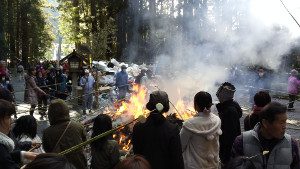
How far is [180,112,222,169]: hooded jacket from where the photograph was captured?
15.2 feet

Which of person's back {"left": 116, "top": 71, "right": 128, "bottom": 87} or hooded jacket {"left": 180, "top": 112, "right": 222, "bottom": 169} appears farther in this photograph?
person's back {"left": 116, "top": 71, "right": 128, "bottom": 87}

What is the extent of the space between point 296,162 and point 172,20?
27767mm

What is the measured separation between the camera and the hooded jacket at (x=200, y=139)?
15.2 feet

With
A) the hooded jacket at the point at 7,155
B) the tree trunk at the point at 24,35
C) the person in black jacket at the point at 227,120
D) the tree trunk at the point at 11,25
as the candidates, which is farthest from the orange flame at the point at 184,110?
the tree trunk at the point at 24,35

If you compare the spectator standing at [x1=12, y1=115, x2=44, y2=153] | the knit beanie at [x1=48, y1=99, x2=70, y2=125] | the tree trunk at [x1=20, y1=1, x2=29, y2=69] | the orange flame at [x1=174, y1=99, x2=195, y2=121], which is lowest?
the orange flame at [x1=174, y1=99, x2=195, y2=121]

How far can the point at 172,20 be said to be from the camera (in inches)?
1204

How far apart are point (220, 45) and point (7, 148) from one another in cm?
1912

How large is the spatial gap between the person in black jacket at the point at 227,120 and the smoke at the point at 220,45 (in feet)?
25.5

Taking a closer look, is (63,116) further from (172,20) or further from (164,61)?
(172,20)

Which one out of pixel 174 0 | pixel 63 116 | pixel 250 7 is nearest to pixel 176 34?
pixel 174 0

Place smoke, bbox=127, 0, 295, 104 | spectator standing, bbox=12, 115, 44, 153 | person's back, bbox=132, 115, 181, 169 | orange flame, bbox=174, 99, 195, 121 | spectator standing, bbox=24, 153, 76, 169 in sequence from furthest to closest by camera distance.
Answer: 1. smoke, bbox=127, 0, 295, 104
2. orange flame, bbox=174, 99, 195, 121
3. spectator standing, bbox=12, 115, 44, 153
4. person's back, bbox=132, 115, 181, 169
5. spectator standing, bbox=24, 153, 76, 169

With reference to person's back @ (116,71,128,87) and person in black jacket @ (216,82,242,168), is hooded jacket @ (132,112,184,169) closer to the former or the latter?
person in black jacket @ (216,82,242,168)

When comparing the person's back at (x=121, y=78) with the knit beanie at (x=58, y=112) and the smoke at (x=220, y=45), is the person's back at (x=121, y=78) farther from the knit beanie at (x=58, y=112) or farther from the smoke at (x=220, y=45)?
the knit beanie at (x=58, y=112)

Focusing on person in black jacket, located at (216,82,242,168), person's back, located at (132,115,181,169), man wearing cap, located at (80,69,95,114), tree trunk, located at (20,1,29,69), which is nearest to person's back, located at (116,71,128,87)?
man wearing cap, located at (80,69,95,114)
